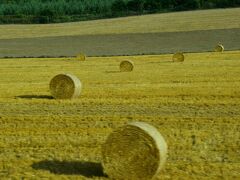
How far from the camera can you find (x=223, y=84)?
25.5m

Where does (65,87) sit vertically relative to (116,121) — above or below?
above

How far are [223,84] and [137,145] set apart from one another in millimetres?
14972

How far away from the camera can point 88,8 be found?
108750mm

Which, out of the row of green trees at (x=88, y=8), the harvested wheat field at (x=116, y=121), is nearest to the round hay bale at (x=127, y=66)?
the harvested wheat field at (x=116, y=121)

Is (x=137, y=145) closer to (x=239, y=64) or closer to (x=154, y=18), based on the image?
(x=239, y=64)

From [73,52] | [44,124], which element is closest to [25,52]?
[73,52]

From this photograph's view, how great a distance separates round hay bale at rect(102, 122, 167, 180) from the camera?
430 inches

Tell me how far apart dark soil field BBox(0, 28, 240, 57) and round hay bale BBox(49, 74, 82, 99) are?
103 ft

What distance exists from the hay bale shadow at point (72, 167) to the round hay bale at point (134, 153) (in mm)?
474

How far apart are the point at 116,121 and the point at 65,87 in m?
5.13

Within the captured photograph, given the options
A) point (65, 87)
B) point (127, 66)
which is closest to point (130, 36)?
point (127, 66)

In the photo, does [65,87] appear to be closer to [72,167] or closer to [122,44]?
[72,167]

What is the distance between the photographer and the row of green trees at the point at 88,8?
92062 millimetres

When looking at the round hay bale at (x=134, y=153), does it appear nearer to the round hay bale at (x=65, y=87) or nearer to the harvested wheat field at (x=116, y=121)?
the harvested wheat field at (x=116, y=121)
